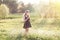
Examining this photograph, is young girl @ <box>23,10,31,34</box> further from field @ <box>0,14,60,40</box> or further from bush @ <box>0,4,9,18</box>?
bush @ <box>0,4,9,18</box>

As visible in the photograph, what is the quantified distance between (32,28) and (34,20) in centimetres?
8

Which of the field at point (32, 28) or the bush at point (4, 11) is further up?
the bush at point (4, 11)

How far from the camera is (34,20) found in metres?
1.27

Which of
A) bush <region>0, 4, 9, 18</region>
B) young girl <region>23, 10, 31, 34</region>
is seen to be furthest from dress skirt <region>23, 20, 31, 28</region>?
bush <region>0, 4, 9, 18</region>

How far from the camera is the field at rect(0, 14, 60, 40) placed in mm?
1242

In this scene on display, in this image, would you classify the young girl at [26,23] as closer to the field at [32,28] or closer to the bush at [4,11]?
the field at [32,28]

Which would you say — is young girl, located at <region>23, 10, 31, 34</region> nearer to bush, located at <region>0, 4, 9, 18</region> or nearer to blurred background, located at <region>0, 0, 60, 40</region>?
blurred background, located at <region>0, 0, 60, 40</region>

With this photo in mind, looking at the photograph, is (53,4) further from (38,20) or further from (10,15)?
(10,15)

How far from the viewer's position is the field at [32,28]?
1.24m

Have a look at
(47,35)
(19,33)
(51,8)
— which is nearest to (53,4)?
(51,8)

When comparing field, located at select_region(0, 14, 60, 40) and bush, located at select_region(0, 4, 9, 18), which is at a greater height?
bush, located at select_region(0, 4, 9, 18)

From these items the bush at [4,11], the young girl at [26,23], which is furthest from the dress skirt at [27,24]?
the bush at [4,11]

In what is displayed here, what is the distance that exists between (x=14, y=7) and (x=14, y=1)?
0.18 feet

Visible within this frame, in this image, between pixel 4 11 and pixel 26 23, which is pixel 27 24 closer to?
pixel 26 23
